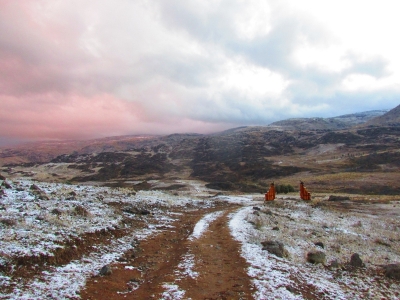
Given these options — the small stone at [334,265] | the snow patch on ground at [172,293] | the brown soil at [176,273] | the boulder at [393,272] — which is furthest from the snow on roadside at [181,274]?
the boulder at [393,272]

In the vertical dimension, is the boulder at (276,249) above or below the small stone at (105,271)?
below

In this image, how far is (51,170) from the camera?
155250 millimetres

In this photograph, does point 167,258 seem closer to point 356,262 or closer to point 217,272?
point 217,272

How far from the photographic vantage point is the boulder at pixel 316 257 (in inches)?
514

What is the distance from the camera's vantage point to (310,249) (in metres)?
15.0

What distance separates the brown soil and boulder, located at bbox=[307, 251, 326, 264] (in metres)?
3.67

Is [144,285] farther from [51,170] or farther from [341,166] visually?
[51,170]

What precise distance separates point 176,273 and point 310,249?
28.1ft

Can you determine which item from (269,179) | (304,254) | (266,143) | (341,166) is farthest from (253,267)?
(266,143)

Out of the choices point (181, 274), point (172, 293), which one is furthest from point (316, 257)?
point (172, 293)

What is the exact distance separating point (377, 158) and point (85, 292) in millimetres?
121573

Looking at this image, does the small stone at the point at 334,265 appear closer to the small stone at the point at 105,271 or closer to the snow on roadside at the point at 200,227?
the snow on roadside at the point at 200,227

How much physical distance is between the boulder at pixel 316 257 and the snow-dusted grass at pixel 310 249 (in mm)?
330

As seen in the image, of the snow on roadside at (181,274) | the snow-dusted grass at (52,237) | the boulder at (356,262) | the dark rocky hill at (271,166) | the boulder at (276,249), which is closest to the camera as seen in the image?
the snow-dusted grass at (52,237)
